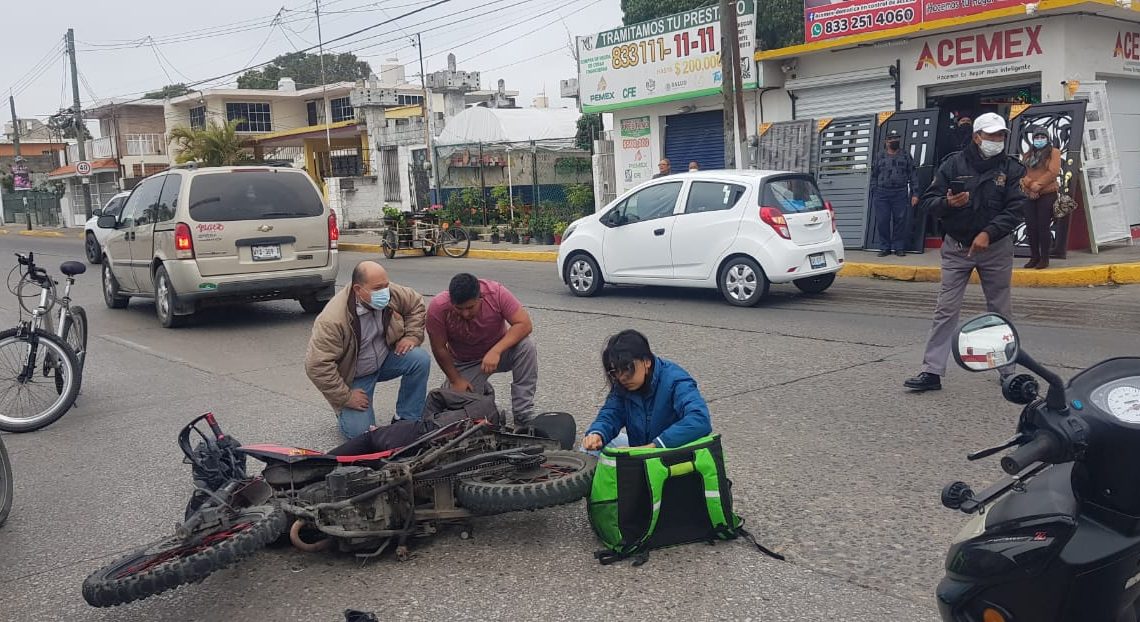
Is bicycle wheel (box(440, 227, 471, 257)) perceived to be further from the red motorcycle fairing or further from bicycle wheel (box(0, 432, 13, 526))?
the red motorcycle fairing

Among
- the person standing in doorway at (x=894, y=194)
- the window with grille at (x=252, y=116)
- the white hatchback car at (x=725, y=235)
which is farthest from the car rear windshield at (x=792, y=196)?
the window with grille at (x=252, y=116)

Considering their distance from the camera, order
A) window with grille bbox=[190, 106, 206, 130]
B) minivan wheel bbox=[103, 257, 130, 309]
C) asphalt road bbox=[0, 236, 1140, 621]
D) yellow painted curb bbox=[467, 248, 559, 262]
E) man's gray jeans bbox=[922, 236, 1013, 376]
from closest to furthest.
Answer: asphalt road bbox=[0, 236, 1140, 621]
man's gray jeans bbox=[922, 236, 1013, 376]
minivan wheel bbox=[103, 257, 130, 309]
yellow painted curb bbox=[467, 248, 559, 262]
window with grille bbox=[190, 106, 206, 130]

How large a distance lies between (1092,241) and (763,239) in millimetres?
5513

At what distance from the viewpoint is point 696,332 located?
9.66 metres

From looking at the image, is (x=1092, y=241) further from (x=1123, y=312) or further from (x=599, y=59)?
(x=599, y=59)

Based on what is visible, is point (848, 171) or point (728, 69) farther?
point (728, 69)

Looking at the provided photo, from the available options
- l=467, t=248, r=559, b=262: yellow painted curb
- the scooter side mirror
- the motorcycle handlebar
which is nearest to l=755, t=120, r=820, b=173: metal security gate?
l=467, t=248, r=559, b=262: yellow painted curb

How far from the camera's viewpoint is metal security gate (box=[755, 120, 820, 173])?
16.7 meters

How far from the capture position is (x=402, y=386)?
6.58m

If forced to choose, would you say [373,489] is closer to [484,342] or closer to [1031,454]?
[484,342]

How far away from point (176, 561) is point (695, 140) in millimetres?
17592

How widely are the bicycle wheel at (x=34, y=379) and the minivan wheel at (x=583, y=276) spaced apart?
679 cm

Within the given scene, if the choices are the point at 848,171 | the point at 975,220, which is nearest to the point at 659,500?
the point at 975,220

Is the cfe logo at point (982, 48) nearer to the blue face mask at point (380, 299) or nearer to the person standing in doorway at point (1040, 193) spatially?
the person standing in doorway at point (1040, 193)
